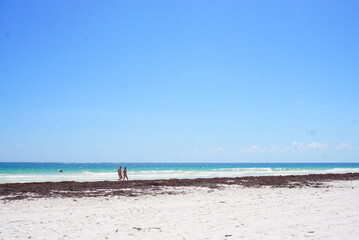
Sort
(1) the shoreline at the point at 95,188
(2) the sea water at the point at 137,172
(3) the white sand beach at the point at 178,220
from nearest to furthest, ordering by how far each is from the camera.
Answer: (3) the white sand beach at the point at 178,220 → (1) the shoreline at the point at 95,188 → (2) the sea water at the point at 137,172

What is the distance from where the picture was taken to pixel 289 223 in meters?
8.99

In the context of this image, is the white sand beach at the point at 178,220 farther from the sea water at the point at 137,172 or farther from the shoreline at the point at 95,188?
the sea water at the point at 137,172

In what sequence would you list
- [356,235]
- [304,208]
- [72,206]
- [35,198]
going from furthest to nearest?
[35,198], [72,206], [304,208], [356,235]

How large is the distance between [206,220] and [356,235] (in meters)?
4.04

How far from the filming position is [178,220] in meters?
9.88

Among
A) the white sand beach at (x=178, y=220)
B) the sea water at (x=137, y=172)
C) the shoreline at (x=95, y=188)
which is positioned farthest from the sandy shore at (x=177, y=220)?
the sea water at (x=137, y=172)

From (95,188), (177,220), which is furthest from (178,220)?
(95,188)

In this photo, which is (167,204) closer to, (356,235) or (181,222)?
(181,222)

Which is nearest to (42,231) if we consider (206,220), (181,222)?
(181,222)

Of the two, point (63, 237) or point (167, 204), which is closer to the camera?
point (63, 237)

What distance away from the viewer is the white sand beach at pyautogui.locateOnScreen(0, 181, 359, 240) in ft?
26.0

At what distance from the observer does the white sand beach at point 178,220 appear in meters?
7.93

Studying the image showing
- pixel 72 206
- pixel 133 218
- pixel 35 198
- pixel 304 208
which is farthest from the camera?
pixel 35 198

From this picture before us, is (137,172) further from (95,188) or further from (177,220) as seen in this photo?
(177,220)
